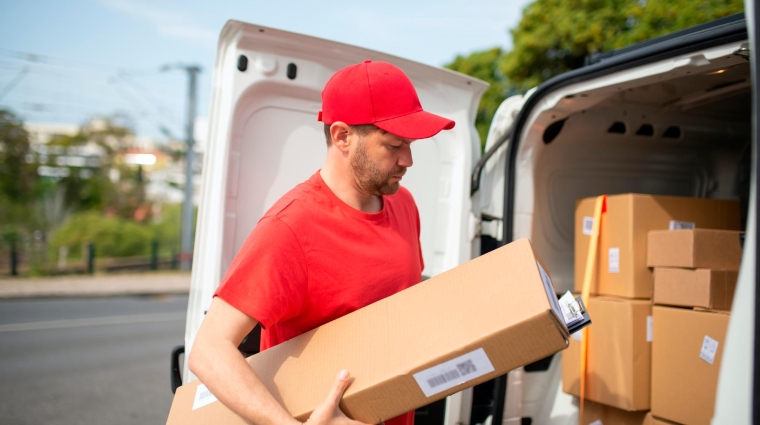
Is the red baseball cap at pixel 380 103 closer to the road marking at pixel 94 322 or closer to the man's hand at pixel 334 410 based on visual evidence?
the man's hand at pixel 334 410

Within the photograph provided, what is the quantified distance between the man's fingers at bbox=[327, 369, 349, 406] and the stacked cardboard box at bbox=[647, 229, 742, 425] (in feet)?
5.70

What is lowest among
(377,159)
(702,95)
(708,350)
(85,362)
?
(85,362)

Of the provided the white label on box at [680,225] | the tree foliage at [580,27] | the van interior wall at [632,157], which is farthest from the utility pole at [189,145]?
the white label on box at [680,225]

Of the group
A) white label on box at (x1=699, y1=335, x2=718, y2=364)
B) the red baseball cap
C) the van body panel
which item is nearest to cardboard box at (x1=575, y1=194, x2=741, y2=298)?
the van body panel

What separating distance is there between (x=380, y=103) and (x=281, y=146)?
1060mm

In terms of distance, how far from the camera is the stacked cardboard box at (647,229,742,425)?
2471 millimetres

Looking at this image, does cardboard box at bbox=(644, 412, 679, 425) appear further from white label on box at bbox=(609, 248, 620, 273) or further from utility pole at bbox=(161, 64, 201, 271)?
utility pole at bbox=(161, 64, 201, 271)

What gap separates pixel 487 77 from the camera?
1288 cm

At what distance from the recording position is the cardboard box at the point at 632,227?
2830mm

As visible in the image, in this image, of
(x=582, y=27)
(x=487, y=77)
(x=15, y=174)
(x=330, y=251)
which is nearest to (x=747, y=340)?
(x=330, y=251)

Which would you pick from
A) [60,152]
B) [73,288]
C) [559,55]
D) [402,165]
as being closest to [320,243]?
[402,165]

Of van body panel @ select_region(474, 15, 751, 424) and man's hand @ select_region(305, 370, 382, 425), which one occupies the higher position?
van body panel @ select_region(474, 15, 751, 424)

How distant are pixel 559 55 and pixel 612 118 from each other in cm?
726

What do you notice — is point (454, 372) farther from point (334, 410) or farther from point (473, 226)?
point (473, 226)
